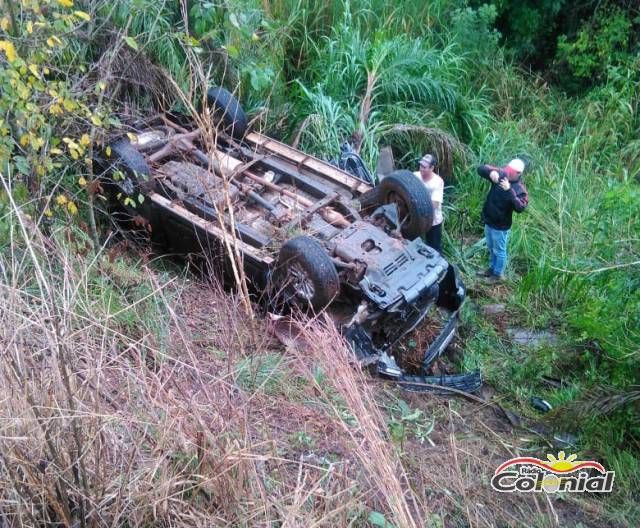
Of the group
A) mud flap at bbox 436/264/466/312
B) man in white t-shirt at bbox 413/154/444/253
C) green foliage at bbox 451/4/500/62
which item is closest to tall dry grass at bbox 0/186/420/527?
mud flap at bbox 436/264/466/312

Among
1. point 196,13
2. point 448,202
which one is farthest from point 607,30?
point 196,13

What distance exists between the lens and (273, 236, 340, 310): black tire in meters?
5.11

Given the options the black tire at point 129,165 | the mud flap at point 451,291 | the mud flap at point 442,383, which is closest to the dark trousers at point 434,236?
the mud flap at point 451,291

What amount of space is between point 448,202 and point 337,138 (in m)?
1.57

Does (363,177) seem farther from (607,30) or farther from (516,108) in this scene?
(607,30)

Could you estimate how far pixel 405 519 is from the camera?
2656mm

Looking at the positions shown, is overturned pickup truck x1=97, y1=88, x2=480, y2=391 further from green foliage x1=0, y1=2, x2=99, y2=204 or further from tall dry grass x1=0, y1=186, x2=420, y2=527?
tall dry grass x1=0, y1=186, x2=420, y2=527

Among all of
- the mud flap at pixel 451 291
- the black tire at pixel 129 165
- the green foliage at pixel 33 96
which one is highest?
the green foliage at pixel 33 96

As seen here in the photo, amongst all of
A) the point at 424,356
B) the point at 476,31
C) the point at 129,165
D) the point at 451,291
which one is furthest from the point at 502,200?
the point at 476,31

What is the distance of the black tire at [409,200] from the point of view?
5891 mm

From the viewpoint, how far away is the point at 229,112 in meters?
7.04

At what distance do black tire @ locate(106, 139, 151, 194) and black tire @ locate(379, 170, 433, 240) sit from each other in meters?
2.20

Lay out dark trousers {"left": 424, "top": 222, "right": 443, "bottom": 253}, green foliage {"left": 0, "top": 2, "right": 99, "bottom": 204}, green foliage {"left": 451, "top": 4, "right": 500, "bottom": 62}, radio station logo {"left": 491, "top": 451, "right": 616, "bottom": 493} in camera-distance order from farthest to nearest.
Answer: green foliage {"left": 451, "top": 4, "right": 500, "bottom": 62}, dark trousers {"left": 424, "top": 222, "right": 443, "bottom": 253}, green foliage {"left": 0, "top": 2, "right": 99, "bottom": 204}, radio station logo {"left": 491, "top": 451, "right": 616, "bottom": 493}

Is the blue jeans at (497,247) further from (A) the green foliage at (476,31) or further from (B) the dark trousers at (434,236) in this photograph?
(A) the green foliage at (476,31)
